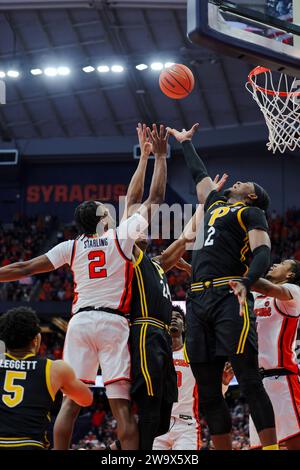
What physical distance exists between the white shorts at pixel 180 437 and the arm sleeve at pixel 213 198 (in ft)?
9.26

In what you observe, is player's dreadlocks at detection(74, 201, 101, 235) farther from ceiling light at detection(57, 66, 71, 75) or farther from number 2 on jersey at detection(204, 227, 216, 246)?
ceiling light at detection(57, 66, 71, 75)

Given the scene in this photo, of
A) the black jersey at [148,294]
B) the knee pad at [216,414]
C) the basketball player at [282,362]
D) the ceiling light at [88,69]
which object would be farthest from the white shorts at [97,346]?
the ceiling light at [88,69]

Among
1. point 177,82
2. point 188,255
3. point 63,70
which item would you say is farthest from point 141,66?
point 177,82

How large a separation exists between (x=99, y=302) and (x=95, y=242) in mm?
518

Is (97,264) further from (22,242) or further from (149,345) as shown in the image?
(22,242)

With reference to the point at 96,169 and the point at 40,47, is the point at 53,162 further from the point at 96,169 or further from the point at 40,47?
the point at 40,47

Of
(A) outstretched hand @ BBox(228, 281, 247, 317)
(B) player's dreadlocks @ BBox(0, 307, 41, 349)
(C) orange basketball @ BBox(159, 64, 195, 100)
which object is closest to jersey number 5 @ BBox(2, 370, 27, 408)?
(B) player's dreadlocks @ BBox(0, 307, 41, 349)

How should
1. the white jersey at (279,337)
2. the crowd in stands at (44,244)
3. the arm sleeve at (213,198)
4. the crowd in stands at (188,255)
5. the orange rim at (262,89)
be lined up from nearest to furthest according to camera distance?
Answer: the arm sleeve at (213,198), the white jersey at (279,337), the orange rim at (262,89), the crowd in stands at (188,255), the crowd in stands at (44,244)

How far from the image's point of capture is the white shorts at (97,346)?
559 centimetres

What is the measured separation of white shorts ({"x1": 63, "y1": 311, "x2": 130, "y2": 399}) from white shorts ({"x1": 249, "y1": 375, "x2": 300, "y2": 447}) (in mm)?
1688

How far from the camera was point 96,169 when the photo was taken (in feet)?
94.3

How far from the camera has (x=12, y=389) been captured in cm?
469

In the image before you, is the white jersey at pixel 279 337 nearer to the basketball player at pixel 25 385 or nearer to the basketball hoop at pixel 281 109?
the basketball player at pixel 25 385

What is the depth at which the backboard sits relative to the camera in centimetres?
598
